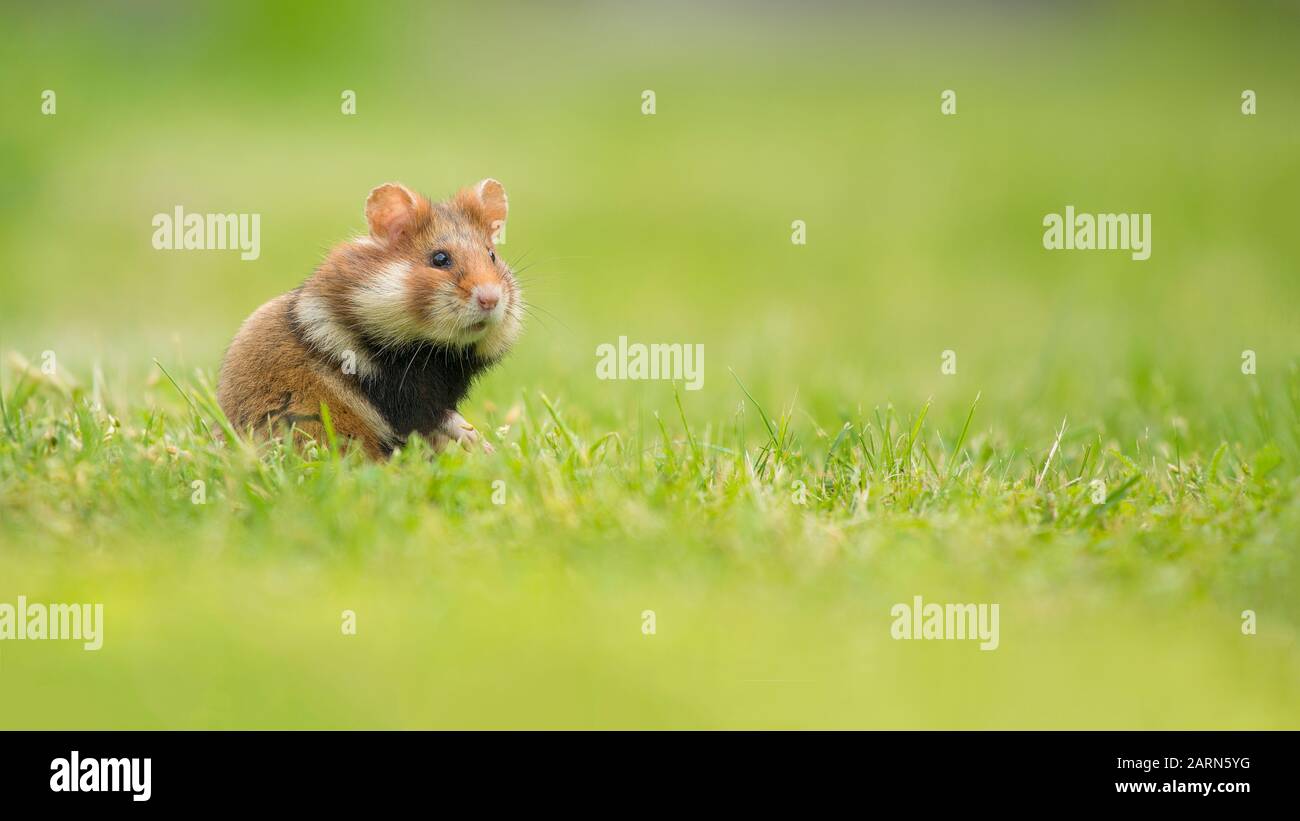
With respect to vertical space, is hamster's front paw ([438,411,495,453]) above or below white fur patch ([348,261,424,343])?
below

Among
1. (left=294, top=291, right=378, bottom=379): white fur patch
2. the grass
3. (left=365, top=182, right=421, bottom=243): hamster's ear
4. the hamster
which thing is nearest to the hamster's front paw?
the hamster

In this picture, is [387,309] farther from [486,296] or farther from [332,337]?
[486,296]

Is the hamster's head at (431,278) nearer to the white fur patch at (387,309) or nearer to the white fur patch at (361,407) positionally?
the white fur patch at (387,309)

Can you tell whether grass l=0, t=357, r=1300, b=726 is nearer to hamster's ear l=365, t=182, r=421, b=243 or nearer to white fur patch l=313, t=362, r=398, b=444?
white fur patch l=313, t=362, r=398, b=444

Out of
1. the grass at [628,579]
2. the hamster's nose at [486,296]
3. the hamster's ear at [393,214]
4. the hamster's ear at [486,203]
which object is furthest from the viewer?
the hamster's ear at [486,203]

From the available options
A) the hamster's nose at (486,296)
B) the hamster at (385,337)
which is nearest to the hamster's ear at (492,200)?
the hamster at (385,337)

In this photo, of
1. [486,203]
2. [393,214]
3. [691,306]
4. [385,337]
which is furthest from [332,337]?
[691,306]

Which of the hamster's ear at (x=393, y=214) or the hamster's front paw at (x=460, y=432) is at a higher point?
the hamster's ear at (x=393, y=214)

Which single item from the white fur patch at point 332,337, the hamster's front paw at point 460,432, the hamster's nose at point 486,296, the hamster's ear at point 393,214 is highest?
the hamster's ear at point 393,214

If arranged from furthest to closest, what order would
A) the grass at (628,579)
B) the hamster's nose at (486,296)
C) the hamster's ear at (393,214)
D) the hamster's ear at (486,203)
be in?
1. the hamster's ear at (486,203)
2. the hamster's ear at (393,214)
3. the hamster's nose at (486,296)
4. the grass at (628,579)
